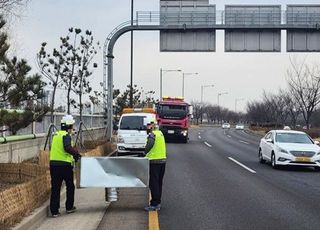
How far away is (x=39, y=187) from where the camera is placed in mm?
10555

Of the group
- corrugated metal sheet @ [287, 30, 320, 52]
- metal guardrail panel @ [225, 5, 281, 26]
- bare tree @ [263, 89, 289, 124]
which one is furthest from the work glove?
bare tree @ [263, 89, 289, 124]

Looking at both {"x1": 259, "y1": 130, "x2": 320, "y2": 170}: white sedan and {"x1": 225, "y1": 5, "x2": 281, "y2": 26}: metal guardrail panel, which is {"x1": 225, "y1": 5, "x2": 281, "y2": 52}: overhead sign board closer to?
{"x1": 225, "y1": 5, "x2": 281, "y2": 26}: metal guardrail panel

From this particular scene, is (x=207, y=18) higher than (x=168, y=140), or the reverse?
(x=207, y=18)

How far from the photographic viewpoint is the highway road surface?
9.41 m

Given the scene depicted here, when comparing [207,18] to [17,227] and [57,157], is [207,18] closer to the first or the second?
[57,157]

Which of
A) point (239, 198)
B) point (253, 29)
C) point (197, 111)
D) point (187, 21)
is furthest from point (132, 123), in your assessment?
point (197, 111)

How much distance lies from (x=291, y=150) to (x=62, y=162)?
11363mm

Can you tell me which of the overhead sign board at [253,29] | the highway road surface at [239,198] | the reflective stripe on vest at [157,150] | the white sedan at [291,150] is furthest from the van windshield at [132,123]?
the reflective stripe on vest at [157,150]

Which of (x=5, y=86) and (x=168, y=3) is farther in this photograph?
(x=168, y=3)

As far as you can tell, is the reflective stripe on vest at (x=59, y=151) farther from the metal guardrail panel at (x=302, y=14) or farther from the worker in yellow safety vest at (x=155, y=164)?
the metal guardrail panel at (x=302, y=14)

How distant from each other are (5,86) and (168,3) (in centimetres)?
2382

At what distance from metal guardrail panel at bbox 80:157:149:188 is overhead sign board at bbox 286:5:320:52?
25.1 meters

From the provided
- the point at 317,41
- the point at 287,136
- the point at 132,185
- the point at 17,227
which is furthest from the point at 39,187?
the point at 317,41

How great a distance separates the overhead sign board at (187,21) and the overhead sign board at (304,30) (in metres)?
4.77
